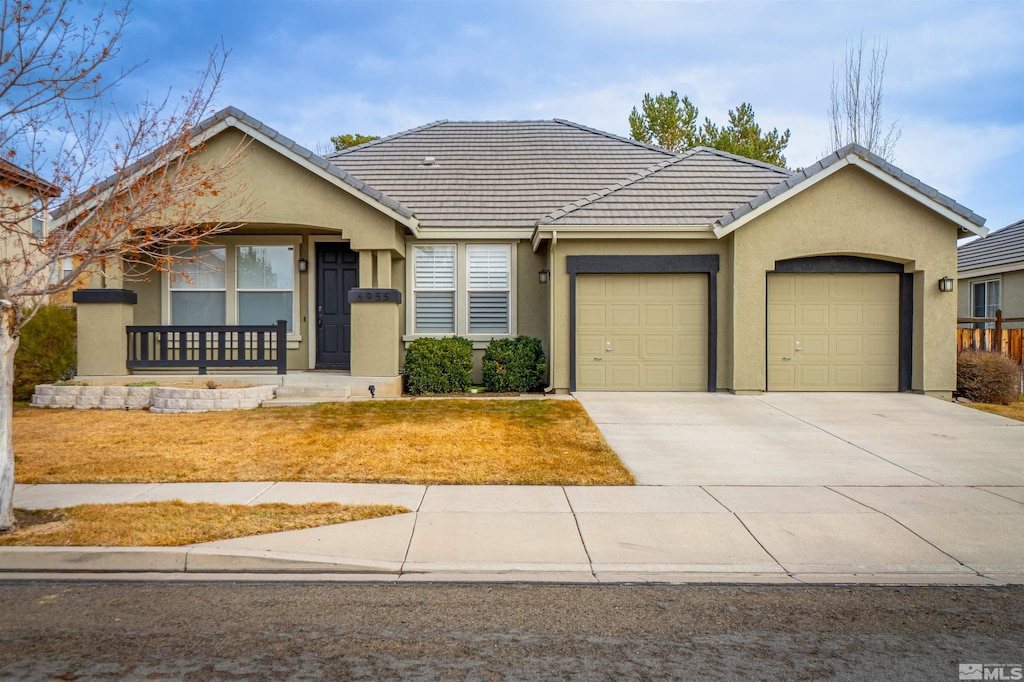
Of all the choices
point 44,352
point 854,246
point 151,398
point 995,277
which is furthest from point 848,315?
point 44,352

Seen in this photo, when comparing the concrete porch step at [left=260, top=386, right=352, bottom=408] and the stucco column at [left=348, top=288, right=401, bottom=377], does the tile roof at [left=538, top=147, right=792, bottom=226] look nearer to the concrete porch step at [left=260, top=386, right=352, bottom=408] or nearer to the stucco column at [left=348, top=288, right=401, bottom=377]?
the stucco column at [left=348, top=288, right=401, bottom=377]

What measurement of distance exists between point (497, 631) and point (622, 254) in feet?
34.7

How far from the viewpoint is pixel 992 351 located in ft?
47.9

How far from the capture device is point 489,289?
15.3m

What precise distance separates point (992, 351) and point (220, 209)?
→ 1614 centimetres

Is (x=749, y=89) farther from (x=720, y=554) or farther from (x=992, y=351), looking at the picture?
(x=720, y=554)

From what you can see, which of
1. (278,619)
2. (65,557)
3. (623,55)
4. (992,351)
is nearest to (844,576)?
(278,619)

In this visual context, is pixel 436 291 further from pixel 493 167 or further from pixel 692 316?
pixel 692 316

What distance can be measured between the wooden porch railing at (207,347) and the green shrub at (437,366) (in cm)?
259

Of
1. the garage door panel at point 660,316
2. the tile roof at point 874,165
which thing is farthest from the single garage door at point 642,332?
the tile roof at point 874,165

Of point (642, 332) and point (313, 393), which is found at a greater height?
point (642, 332)

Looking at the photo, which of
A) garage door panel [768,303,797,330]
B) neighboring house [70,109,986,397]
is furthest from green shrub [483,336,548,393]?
garage door panel [768,303,797,330]

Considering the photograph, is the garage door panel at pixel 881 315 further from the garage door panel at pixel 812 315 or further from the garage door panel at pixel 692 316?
the garage door panel at pixel 692 316

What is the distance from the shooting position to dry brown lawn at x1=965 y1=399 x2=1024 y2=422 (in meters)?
11.9
